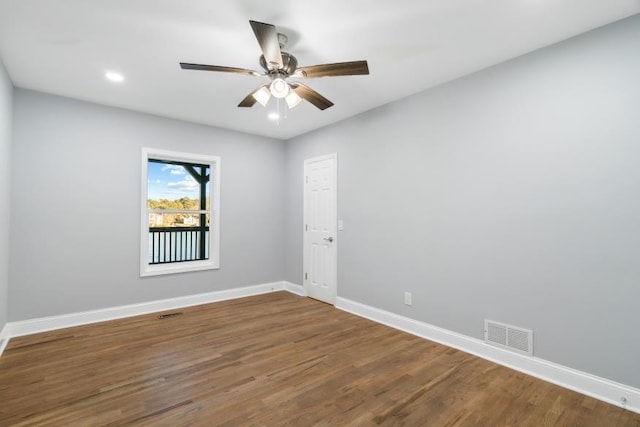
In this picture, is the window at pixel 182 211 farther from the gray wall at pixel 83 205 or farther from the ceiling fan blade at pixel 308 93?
the ceiling fan blade at pixel 308 93

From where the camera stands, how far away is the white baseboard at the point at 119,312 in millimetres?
3307

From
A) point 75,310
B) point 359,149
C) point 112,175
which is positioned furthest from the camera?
point 359,149

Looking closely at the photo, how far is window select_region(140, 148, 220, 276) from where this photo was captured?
437cm

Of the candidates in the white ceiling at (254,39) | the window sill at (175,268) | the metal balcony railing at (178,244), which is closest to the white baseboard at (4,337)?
the window sill at (175,268)

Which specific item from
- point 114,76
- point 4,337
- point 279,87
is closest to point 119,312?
point 4,337

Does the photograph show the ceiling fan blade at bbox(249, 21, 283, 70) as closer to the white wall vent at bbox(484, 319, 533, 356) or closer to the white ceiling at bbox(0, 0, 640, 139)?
the white ceiling at bbox(0, 0, 640, 139)

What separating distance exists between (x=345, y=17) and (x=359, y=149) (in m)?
2.06

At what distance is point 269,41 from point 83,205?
3272 mm

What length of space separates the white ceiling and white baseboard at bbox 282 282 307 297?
3.14m

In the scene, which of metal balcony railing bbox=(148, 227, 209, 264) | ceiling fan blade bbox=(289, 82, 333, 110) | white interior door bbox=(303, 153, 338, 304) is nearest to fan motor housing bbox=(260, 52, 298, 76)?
ceiling fan blade bbox=(289, 82, 333, 110)

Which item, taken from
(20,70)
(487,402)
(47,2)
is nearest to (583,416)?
(487,402)

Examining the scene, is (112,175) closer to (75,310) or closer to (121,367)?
(75,310)

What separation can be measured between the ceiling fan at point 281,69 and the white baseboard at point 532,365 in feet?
8.44

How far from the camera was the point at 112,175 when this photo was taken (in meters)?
3.84
